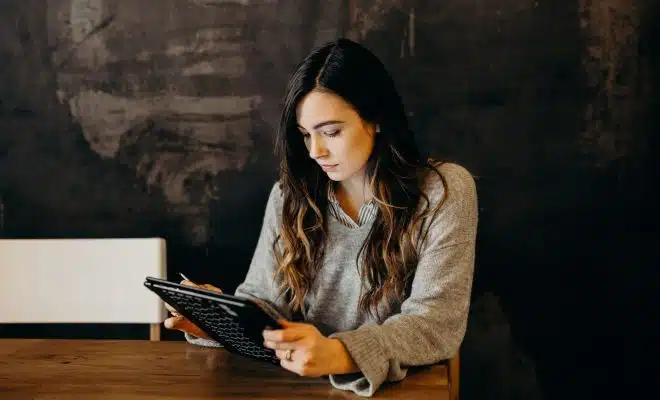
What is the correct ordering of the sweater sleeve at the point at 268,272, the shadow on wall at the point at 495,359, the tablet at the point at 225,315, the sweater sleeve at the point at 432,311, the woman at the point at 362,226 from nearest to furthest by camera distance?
the tablet at the point at 225,315 → the sweater sleeve at the point at 432,311 → the woman at the point at 362,226 → the sweater sleeve at the point at 268,272 → the shadow on wall at the point at 495,359

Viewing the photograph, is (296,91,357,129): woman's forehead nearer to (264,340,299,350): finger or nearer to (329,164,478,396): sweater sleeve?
(329,164,478,396): sweater sleeve

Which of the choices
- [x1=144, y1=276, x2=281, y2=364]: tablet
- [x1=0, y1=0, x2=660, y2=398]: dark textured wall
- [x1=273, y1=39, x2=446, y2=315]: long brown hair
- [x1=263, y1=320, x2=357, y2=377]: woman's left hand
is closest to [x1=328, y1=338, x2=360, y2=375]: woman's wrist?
[x1=263, y1=320, x2=357, y2=377]: woman's left hand

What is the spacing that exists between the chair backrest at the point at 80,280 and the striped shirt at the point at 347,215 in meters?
0.54

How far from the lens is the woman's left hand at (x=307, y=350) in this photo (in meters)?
1.14

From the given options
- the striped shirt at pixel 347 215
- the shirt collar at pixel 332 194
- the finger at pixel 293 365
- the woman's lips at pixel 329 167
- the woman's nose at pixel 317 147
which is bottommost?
the finger at pixel 293 365

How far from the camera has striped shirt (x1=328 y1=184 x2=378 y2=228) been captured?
5.02ft

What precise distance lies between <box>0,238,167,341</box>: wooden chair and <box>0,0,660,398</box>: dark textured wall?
5.3 inches

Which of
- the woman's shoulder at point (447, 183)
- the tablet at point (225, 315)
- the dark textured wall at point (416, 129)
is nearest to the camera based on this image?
the tablet at point (225, 315)

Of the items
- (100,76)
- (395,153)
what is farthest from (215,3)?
(395,153)

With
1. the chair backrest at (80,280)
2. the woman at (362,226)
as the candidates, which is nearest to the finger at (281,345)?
the woman at (362,226)

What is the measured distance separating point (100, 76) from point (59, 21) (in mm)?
187

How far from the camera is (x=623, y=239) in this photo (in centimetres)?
184

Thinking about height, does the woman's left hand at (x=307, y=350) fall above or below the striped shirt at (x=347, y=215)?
below

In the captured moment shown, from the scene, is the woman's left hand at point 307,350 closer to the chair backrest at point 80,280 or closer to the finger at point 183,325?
the finger at point 183,325
